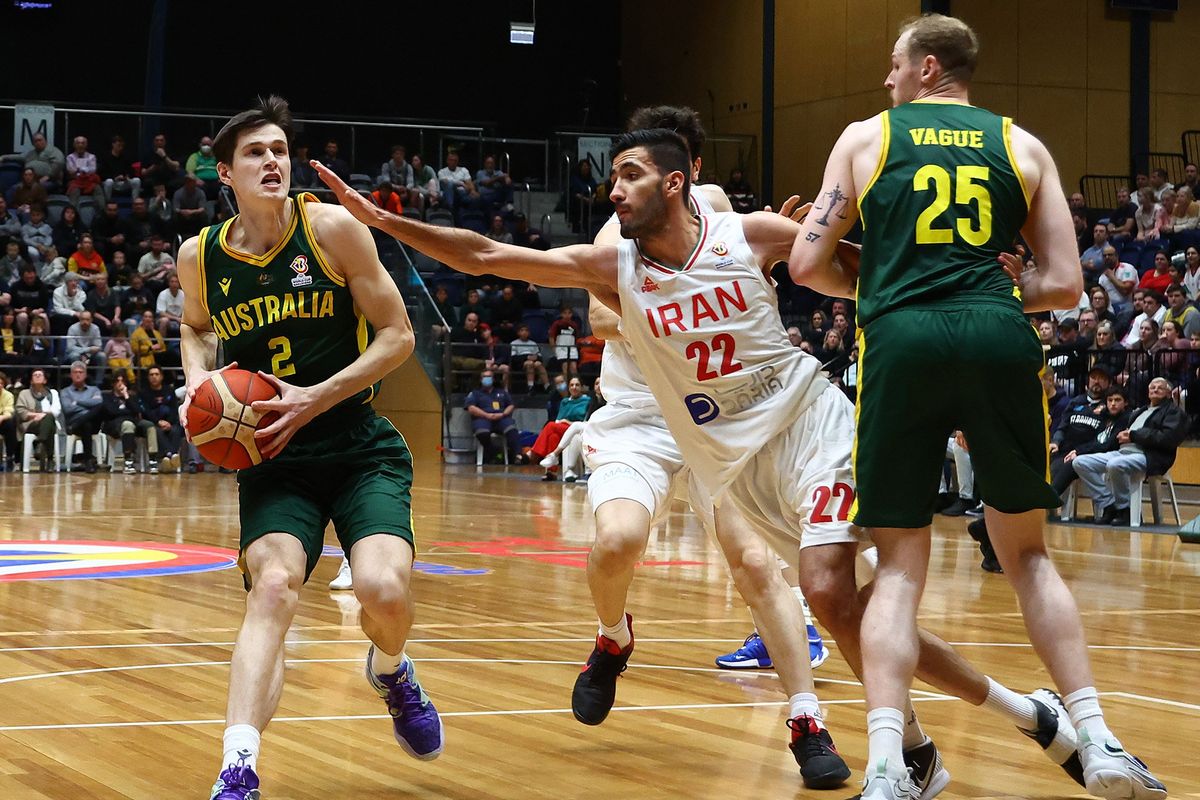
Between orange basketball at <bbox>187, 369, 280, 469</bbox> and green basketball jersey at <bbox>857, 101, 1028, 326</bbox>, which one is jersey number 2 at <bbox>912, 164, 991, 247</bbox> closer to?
green basketball jersey at <bbox>857, 101, 1028, 326</bbox>

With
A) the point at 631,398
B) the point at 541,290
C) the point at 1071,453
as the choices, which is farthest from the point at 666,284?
the point at 541,290

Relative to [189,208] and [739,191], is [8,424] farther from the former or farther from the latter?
[739,191]

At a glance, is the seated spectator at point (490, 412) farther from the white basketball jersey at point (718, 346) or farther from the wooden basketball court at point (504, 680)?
the white basketball jersey at point (718, 346)

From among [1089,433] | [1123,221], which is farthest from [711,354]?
[1123,221]

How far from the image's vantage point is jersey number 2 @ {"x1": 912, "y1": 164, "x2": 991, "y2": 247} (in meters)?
3.59

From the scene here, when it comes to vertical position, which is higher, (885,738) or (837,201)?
(837,201)

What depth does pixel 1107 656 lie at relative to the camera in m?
6.21

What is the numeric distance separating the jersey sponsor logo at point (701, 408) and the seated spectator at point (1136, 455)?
9.09m

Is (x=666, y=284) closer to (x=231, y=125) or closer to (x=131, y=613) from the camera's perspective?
(x=231, y=125)

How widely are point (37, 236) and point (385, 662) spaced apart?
18.4 meters

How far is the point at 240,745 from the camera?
11.2 feet

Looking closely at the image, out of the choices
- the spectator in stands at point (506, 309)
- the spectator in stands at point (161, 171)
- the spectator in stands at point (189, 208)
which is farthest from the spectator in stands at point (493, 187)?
the spectator in stands at point (161, 171)

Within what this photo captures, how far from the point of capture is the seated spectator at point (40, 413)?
58.6ft

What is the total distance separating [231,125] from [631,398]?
1.83 m
